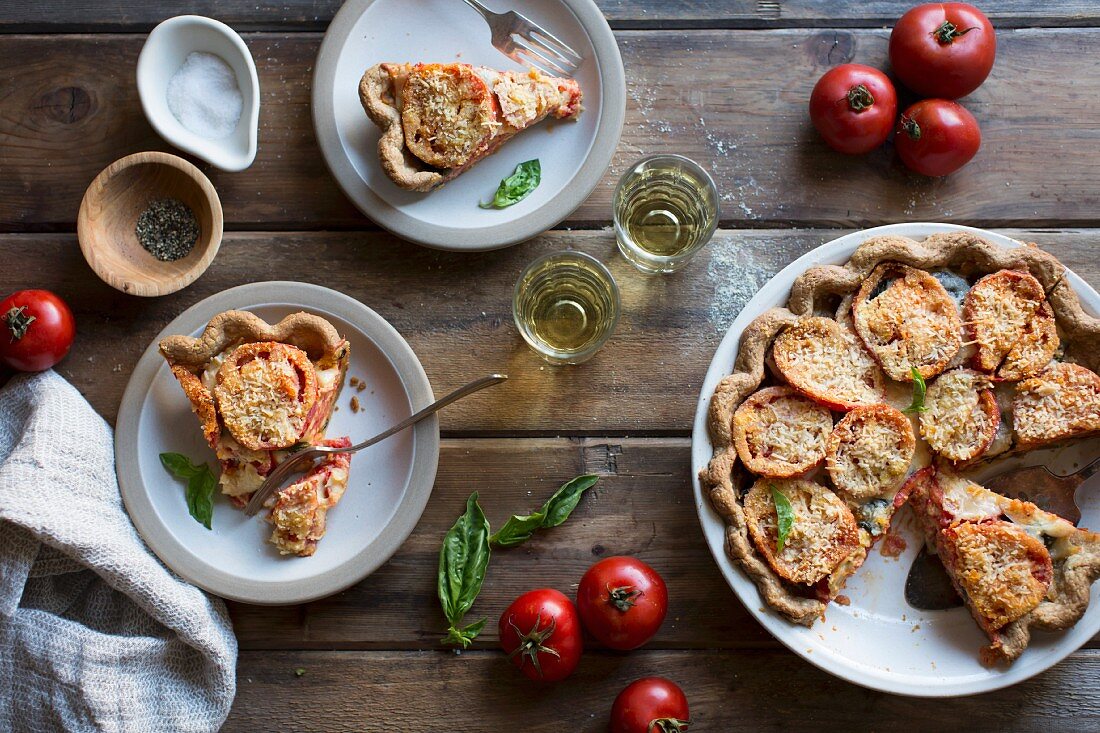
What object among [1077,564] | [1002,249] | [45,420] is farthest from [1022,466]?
[45,420]

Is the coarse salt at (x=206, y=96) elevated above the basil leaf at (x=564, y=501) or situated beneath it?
elevated above

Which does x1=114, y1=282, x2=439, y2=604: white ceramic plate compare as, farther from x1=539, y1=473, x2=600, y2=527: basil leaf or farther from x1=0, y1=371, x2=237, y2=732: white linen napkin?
x1=539, y1=473, x2=600, y2=527: basil leaf

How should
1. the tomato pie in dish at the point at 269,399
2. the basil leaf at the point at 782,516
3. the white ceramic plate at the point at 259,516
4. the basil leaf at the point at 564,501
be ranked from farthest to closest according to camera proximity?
the basil leaf at the point at 564,501, the white ceramic plate at the point at 259,516, the tomato pie in dish at the point at 269,399, the basil leaf at the point at 782,516

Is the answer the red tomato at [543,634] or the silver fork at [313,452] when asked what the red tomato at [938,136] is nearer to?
the silver fork at [313,452]

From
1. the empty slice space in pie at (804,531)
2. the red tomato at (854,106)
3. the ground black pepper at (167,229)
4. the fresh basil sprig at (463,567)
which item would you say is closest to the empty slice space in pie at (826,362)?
the empty slice space in pie at (804,531)

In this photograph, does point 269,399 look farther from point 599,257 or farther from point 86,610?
point 599,257

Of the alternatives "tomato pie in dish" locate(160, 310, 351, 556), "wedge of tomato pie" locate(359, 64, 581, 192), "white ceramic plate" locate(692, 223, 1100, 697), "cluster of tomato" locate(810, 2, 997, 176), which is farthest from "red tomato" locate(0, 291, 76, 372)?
"cluster of tomato" locate(810, 2, 997, 176)
